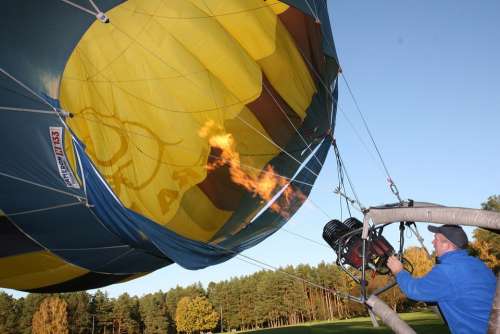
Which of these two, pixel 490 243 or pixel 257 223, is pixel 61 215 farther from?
pixel 490 243

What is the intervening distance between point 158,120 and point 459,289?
377 cm

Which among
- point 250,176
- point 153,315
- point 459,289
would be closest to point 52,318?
point 153,315

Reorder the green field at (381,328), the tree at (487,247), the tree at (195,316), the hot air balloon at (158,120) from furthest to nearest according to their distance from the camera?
the tree at (195,316) → the tree at (487,247) → the green field at (381,328) → the hot air balloon at (158,120)

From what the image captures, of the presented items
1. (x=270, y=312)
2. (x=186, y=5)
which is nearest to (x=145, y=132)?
(x=186, y=5)

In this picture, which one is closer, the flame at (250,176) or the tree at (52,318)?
the flame at (250,176)

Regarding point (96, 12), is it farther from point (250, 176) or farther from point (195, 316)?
point (195, 316)

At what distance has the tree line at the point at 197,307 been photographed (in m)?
55.6

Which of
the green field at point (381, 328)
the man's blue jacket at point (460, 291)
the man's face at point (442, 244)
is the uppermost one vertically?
the man's face at point (442, 244)

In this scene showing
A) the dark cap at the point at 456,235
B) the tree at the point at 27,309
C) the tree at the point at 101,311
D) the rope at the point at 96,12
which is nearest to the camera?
the dark cap at the point at 456,235

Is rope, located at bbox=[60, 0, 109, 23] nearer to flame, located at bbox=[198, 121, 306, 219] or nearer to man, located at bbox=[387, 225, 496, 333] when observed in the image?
flame, located at bbox=[198, 121, 306, 219]

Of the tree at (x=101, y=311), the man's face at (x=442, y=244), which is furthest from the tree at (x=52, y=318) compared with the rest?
the man's face at (x=442, y=244)

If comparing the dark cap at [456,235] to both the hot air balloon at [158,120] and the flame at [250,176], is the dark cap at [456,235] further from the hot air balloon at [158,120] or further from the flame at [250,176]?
the flame at [250,176]

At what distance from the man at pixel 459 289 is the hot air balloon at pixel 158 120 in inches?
112

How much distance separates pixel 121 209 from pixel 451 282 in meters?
3.11
